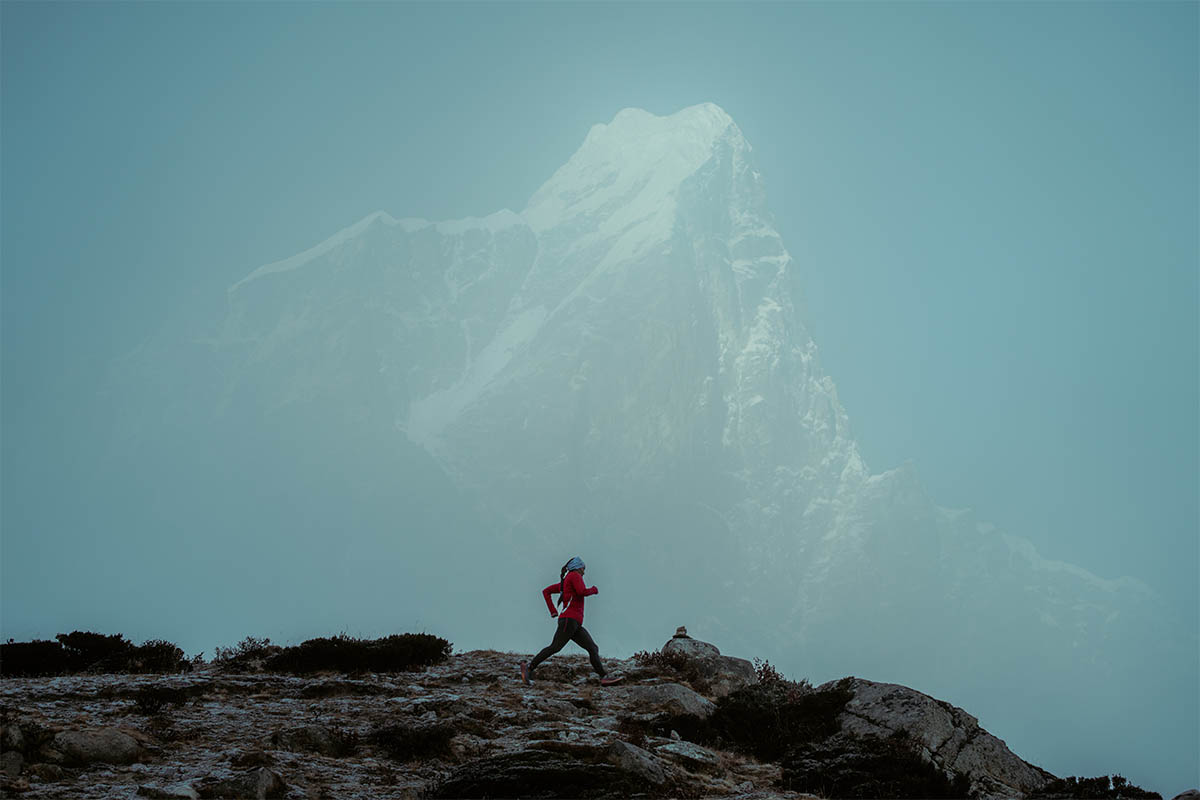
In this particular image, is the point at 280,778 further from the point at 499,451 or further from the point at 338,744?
the point at 499,451

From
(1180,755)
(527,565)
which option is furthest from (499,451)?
(1180,755)

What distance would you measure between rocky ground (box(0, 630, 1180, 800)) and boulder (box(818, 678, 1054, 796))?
0.10 ft

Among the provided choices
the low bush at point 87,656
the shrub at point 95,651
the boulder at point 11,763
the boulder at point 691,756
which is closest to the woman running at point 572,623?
the boulder at point 691,756

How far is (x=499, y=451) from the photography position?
7421 inches

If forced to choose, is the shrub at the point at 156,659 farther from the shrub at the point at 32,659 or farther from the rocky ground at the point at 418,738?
the shrub at the point at 32,659

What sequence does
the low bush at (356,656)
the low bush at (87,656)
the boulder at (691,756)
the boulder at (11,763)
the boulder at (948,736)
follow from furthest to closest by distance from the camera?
the low bush at (356,656)
the low bush at (87,656)
the boulder at (948,736)
the boulder at (691,756)
the boulder at (11,763)

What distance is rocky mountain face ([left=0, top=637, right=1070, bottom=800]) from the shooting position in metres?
10.6

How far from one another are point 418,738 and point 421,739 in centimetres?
6

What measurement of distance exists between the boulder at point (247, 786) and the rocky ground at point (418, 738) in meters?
0.02

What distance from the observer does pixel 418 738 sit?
12.6 m

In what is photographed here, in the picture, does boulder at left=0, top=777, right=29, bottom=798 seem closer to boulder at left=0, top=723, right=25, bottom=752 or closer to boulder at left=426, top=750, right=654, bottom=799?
boulder at left=0, top=723, right=25, bottom=752

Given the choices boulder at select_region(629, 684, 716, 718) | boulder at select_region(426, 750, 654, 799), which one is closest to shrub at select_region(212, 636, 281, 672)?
boulder at select_region(629, 684, 716, 718)

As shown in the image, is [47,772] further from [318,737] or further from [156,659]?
[156,659]

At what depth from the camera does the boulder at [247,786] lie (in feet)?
32.7
